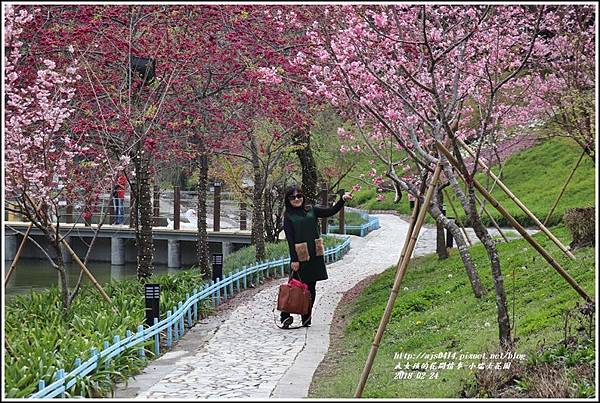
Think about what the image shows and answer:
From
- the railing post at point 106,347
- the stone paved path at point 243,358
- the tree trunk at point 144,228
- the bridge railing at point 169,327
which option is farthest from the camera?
the tree trunk at point 144,228

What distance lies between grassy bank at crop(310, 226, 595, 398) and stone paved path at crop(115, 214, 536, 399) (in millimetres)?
360

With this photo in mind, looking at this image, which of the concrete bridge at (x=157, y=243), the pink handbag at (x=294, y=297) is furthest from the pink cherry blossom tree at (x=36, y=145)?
the concrete bridge at (x=157, y=243)

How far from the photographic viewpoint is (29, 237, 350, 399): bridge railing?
7102mm

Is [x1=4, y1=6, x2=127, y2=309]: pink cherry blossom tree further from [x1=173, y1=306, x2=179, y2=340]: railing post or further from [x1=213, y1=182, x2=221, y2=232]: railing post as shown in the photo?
[x1=213, y1=182, x2=221, y2=232]: railing post

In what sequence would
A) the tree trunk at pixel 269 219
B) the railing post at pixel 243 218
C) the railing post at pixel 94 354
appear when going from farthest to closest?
the railing post at pixel 243 218, the tree trunk at pixel 269 219, the railing post at pixel 94 354

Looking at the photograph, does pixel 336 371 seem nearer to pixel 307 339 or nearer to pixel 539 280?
pixel 307 339

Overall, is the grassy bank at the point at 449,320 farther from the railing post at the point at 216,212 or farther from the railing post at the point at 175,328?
the railing post at the point at 216,212

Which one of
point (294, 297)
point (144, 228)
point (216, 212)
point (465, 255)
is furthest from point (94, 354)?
point (216, 212)

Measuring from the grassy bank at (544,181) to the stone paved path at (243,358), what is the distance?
11594mm

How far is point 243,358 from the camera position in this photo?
9.34m

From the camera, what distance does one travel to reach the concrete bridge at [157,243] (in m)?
29.2

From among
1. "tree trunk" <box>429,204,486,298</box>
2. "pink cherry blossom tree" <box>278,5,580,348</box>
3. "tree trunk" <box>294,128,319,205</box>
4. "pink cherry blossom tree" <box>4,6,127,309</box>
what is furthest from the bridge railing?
"tree trunk" <box>429,204,486,298</box>

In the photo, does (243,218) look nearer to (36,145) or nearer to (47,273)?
(47,273)

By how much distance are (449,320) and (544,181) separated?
22140mm
